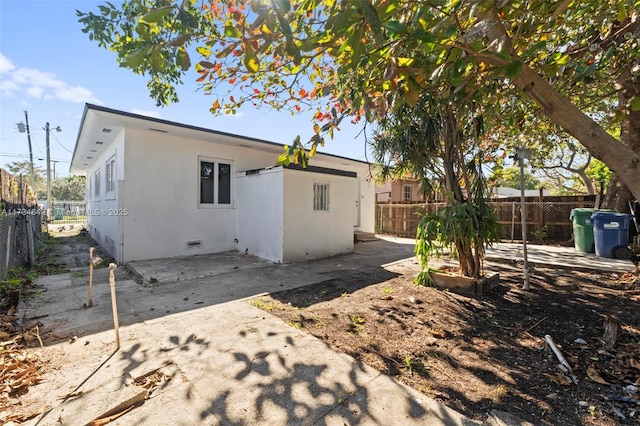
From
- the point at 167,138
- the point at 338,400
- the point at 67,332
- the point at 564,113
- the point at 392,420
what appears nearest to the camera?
the point at 392,420

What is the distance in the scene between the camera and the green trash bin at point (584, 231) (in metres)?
7.92

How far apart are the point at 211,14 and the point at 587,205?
38.7 ft

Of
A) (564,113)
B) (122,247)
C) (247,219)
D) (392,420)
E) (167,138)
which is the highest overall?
(167,138)

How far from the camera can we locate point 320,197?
7.95 metres

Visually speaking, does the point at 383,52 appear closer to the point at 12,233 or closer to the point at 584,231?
the point at 12,233

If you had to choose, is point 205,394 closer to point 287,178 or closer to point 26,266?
point 287,178

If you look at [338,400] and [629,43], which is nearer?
[338,400]

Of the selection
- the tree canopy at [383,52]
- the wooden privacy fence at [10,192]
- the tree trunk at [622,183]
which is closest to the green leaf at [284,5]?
the tree canopy at [383,52]

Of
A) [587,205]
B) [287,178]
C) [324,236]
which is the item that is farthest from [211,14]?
[587,205]

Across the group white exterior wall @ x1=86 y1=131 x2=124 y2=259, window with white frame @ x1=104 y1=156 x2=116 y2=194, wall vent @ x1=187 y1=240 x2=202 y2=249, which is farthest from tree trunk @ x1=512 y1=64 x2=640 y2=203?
window with white frame @ x1=104 y1=156 x2=116 y2=194

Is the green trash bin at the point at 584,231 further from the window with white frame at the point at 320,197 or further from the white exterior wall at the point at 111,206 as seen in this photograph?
the white exterior wall at the point at 111,206

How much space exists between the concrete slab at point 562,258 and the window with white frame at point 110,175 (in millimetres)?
9970

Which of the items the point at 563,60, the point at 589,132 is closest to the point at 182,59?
the point at 589,132

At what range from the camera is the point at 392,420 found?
186cm
